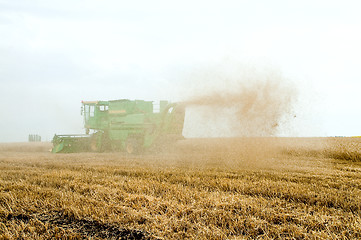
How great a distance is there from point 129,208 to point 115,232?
58cm

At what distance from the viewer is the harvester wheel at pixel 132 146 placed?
1268cm

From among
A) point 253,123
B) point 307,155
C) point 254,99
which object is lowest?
point 307,155

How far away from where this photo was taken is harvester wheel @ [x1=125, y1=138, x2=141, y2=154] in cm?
1268

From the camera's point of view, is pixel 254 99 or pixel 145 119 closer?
pixel 254 99

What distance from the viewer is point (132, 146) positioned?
12891 millimetres

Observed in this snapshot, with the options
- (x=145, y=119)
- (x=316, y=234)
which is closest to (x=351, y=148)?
(x=145, y=119)

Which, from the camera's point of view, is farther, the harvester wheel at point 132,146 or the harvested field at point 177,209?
the harvester wheel at point 132,146

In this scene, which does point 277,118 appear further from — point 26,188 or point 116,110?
point 116,110

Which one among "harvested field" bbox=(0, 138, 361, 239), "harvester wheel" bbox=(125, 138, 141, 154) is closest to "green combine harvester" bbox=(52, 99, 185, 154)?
"harvester wheel" bbox=(125, 138, 141, 154)

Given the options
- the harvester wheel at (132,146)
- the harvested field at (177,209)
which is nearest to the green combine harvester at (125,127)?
the harvester wheel at (132,146)

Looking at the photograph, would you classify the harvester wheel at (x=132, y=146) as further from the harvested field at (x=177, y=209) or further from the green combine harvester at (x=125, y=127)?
the harvested field at (x=177, y=209)

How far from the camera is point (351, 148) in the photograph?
1170 cm

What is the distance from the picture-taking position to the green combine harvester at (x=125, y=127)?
12106 millimetres

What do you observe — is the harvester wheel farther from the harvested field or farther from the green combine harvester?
the harvested field
